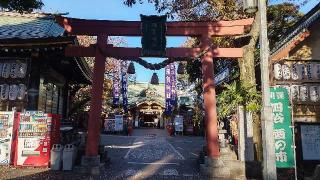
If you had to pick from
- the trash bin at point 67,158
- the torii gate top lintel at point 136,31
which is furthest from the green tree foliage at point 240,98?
the trash bin at point 67,158

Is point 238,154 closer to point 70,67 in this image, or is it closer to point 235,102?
point 235,102

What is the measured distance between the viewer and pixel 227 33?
13211 millimetres

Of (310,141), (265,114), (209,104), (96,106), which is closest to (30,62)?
(96,106)

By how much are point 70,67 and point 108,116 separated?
2144cm

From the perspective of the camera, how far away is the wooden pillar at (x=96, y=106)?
1230 centimetres

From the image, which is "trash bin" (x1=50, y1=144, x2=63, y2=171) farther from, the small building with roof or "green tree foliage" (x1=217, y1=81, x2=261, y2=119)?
"green tree foliage" (x1=217, y1=81, x2=261, y2=119)

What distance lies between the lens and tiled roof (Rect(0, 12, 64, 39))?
13.9m

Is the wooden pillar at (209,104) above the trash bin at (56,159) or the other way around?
above

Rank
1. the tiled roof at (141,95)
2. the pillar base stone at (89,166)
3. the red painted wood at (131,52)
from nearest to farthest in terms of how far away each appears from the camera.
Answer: the pillar base stone at (89,166) → the red painted wood at (131,52) → the tiled roof at (141,95)

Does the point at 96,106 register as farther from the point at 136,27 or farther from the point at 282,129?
the point at 282,129

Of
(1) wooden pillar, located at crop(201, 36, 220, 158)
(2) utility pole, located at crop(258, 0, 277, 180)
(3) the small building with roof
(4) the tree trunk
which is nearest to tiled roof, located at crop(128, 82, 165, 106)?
(3) the small building with roof

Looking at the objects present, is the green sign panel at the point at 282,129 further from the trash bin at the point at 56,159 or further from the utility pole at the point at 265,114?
the trash bin at the point at 56,159

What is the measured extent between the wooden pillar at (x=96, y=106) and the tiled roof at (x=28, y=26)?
7.08 ft

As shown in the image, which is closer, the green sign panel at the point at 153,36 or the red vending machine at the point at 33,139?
the red vending machine at the point at 33,139
